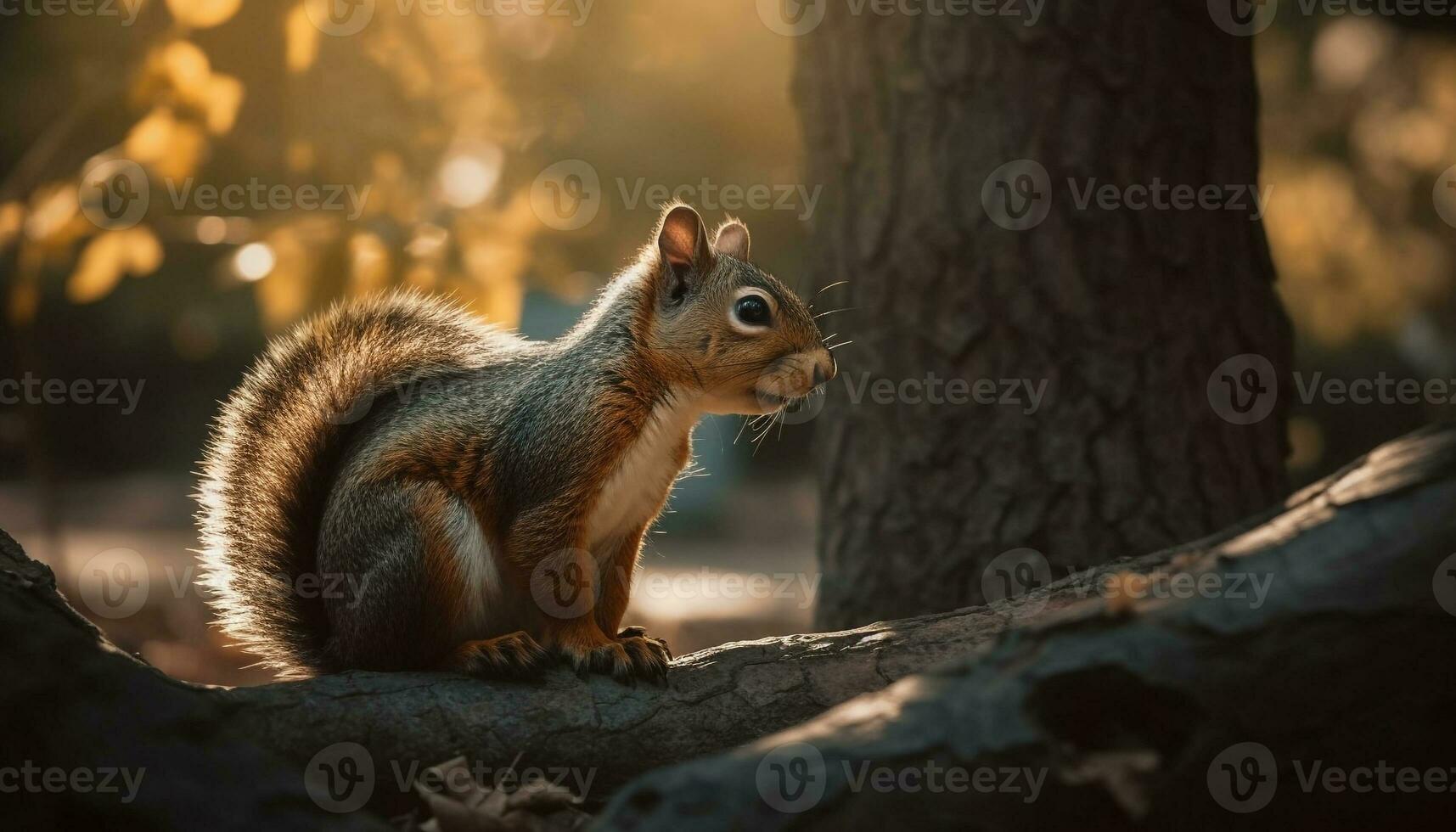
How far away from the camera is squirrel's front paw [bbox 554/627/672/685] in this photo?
86.4 inches

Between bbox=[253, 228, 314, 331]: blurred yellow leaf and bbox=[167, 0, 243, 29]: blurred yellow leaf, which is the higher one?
bbox=[167, 0, 243, 29]: blurred yellow leaf

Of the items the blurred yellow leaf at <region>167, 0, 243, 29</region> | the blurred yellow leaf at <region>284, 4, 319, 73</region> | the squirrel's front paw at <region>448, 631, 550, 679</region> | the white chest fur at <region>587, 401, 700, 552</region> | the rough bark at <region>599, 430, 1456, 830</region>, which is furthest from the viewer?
the blurred yellow leaf at <region>284, 4, 319, 73</region>

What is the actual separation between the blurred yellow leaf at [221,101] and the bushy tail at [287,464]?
26.3 inches

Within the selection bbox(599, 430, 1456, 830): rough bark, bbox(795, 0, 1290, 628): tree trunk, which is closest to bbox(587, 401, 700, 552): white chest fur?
bbox(795, 0, 1290, 628): tree trunk

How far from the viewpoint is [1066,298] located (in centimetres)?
288

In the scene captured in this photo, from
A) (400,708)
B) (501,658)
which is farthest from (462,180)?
(400,708)

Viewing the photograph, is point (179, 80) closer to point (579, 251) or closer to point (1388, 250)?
point (579, 251)

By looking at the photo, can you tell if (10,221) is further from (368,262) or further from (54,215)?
(368,262)

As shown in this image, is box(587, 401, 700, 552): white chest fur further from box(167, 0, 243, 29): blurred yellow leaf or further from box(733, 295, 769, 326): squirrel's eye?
box(167, 0, 243, 29): blurred yellow leaf

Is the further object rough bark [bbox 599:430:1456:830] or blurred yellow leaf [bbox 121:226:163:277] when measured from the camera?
blurred yellow leaf [bbox 121:226:163:277]

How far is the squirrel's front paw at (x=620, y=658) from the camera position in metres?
2.19

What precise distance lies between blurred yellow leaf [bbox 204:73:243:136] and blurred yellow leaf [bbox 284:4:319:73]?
0.17 metres

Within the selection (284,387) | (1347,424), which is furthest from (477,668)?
(1347,424)

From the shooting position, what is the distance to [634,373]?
Result: 246 centimetres
